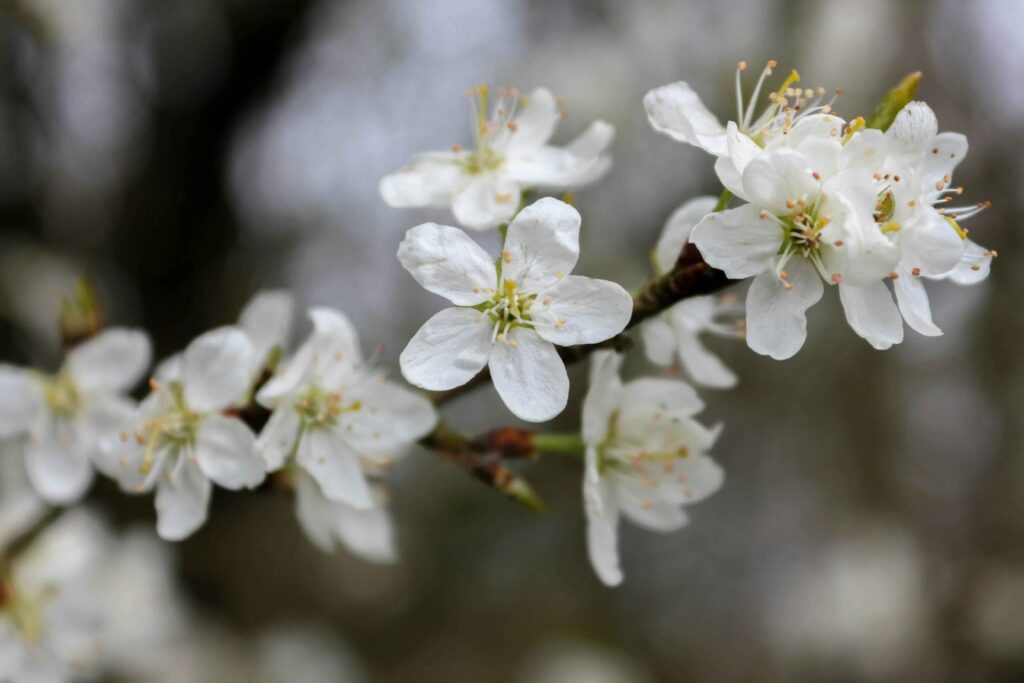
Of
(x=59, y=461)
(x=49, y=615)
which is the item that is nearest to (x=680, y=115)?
(x=59, y=461)

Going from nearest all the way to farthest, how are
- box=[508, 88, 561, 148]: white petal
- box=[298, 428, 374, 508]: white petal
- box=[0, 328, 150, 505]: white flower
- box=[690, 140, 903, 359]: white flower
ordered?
box=[690, 140, 903, 359]: white flower, box=[298, 428, 374, 508]: white petal, box=[508, 88, 561, 148]: white petal, box=[0, 328, 150, 505]: white flower

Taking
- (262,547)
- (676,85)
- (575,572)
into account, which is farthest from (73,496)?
(575,572)

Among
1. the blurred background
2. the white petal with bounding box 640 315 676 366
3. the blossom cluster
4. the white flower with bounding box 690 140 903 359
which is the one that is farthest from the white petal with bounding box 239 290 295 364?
the blurred background

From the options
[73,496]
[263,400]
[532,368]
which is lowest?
[73,496]

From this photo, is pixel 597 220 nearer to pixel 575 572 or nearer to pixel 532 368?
pixel 575 572

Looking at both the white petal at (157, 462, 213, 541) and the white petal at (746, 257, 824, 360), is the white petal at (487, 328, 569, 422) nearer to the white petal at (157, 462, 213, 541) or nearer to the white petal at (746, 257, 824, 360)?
the white petal at (746, 257, 824, 360)

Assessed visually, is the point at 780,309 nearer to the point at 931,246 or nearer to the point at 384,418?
the point at 931,246
